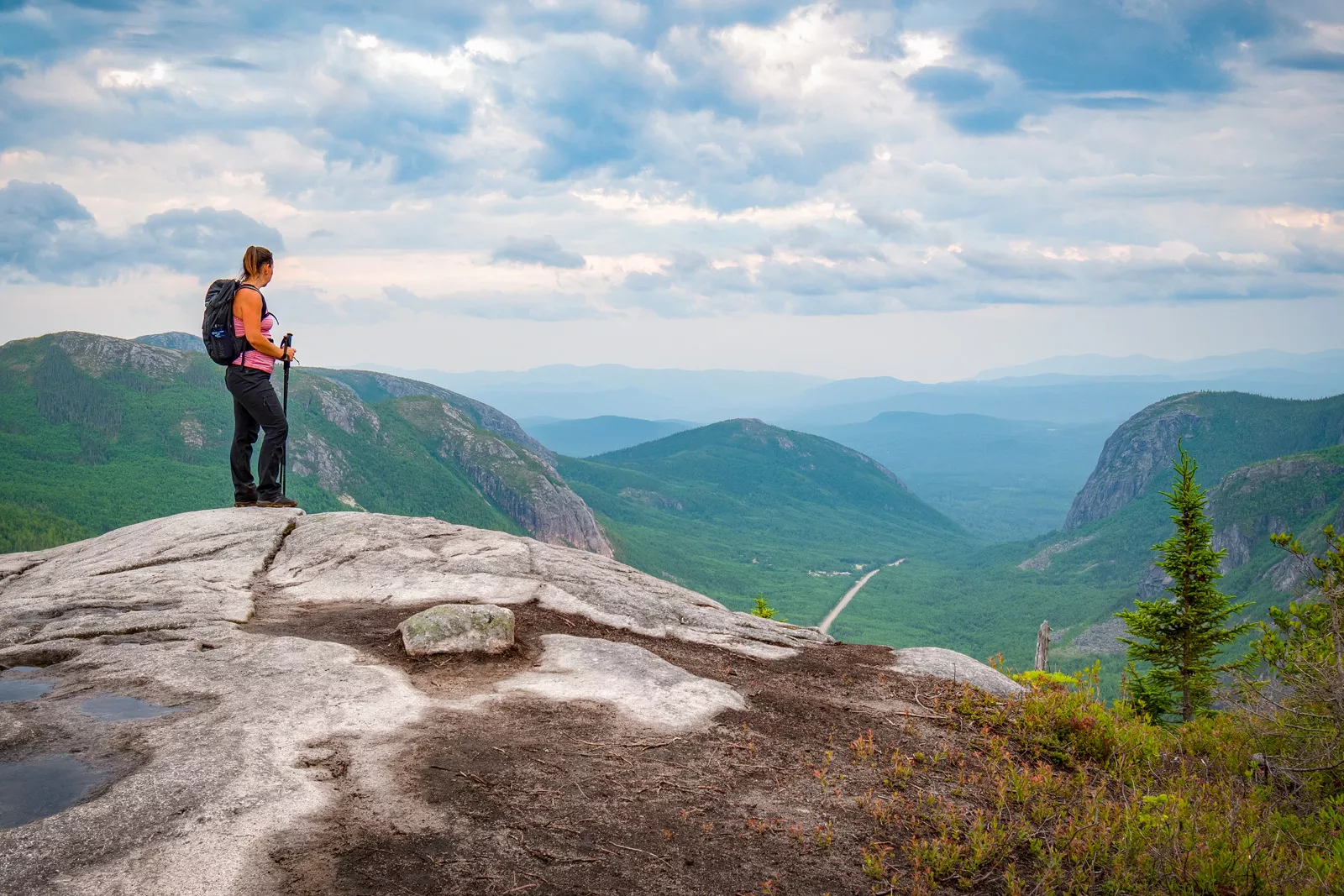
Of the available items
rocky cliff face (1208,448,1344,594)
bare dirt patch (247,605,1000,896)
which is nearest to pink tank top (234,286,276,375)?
bare dirt patch (247,605,1000,896)

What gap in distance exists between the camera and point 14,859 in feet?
24.5

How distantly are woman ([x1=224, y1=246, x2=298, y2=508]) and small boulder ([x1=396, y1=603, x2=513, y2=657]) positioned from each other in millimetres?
8843

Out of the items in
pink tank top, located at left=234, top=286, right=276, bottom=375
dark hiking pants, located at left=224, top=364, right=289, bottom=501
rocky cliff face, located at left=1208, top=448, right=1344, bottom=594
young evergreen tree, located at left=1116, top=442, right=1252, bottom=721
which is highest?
pink tank top, located at left=234, top=286, right=276, bottom=375

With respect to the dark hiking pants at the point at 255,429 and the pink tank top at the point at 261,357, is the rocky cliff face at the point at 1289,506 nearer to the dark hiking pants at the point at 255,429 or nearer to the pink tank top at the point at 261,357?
the dark hiking pants at the point at 255,429

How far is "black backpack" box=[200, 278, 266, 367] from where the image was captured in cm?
1995

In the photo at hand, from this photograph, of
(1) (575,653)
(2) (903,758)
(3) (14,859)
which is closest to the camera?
(3) (14,859)

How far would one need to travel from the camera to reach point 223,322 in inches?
788

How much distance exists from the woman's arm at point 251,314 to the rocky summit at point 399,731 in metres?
5.28

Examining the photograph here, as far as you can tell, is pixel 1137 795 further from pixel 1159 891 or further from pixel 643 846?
pixel 643 846

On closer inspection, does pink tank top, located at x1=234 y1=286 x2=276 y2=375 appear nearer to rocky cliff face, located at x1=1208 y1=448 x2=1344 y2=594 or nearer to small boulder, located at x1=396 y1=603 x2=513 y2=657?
small boulder, located at x1=396 y1=603 x2=513 y2=657

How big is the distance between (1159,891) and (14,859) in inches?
446

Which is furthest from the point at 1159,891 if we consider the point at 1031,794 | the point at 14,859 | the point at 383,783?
the point at 14,859

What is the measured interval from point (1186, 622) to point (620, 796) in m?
30.9

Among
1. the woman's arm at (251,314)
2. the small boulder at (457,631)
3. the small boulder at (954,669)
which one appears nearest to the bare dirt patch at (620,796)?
the small boulder at (457,631)
